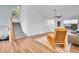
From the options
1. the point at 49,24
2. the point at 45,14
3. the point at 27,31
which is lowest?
the point at 27,31

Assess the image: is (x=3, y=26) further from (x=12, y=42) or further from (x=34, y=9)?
(x=34, y=9)

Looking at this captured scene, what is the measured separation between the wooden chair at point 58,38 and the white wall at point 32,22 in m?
0.14

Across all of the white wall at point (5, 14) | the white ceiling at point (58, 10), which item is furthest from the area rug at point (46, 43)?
→ the white wall at point (5, 14)

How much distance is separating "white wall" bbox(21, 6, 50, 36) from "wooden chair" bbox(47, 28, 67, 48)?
14 cm

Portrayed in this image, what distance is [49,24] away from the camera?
6.17 feet

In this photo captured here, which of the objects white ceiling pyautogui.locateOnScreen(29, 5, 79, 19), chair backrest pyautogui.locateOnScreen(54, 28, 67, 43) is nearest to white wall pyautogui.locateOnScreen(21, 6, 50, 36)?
white ceiling pyautogui.locateOnScreen(29, 5, 79, 19)

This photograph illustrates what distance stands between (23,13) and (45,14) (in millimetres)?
365

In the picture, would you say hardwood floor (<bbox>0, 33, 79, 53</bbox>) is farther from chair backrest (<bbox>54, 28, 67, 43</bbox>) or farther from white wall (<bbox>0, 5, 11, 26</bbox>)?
white wall (<bbox>0, 5, 11, 26</bbox>)

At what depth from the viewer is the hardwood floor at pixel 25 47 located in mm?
1842

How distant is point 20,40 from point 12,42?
0.13 metres

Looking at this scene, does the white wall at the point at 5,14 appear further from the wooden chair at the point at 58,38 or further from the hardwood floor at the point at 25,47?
the wooden chair at the point at 58,38
